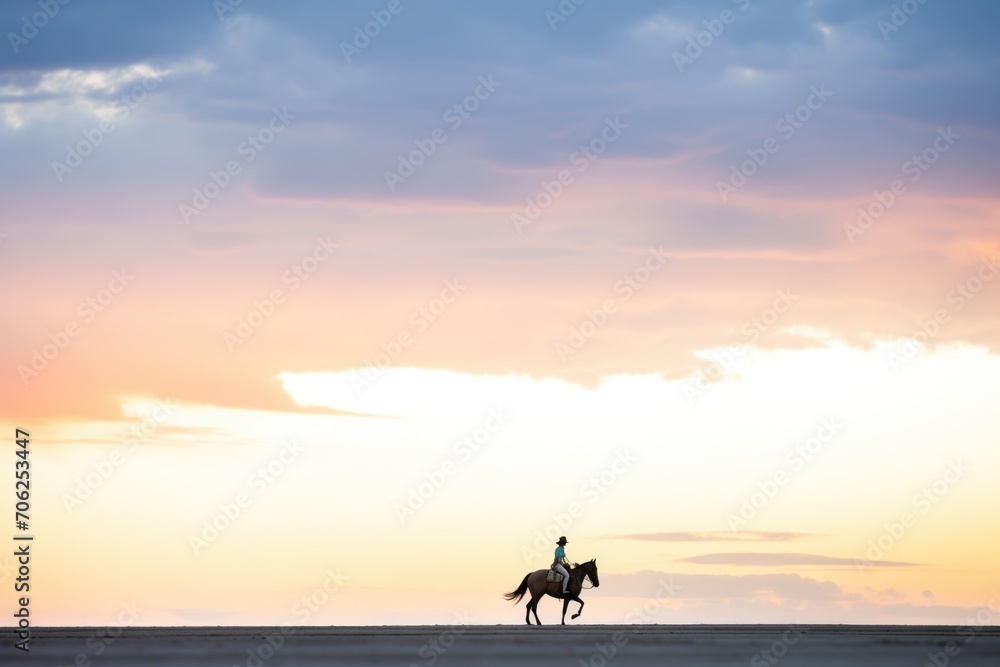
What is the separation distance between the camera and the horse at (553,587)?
5009cm

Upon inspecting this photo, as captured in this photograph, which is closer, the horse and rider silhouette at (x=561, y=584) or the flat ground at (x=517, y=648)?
the flat ground at (x=517, y=648)

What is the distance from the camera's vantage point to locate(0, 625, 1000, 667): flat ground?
36562 millimetres

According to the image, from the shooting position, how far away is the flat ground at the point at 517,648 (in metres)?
36.6

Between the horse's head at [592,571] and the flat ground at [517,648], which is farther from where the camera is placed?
the horse's head at [592,571]

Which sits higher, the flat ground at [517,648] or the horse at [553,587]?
the horse at [553,587]

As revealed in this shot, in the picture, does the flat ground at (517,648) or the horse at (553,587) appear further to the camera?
the horse at (553,587)

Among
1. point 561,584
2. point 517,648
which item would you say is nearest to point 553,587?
point 561,584

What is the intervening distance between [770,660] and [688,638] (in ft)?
14.8

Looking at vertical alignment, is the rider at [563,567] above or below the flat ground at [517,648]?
above

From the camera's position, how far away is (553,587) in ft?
166

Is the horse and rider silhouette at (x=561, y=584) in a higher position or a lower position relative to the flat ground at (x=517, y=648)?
higher

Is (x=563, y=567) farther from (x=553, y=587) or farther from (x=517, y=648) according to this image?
(x=517, y=648)

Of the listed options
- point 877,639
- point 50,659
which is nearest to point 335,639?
point 50,659

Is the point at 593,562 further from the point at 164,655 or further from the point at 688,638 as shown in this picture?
the point at 164,655
